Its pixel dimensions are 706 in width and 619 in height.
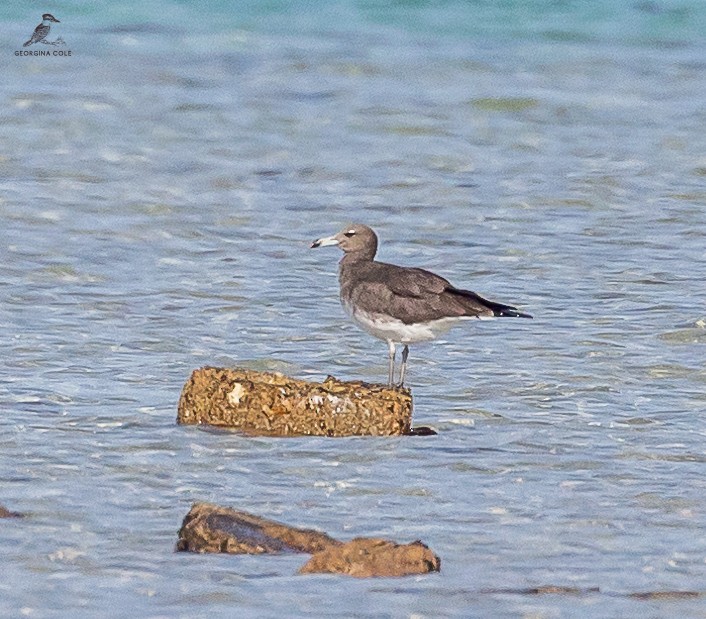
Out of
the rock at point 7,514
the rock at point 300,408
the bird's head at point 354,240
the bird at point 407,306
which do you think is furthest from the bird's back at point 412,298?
the rock at point 7,514

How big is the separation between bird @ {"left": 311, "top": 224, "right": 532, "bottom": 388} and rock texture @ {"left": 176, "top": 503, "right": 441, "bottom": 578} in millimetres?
2712

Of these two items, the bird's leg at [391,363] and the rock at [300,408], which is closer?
the rock at [300,408]

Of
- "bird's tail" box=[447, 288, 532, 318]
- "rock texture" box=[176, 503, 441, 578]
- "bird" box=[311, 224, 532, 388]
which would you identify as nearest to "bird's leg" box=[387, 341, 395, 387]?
"bird" box=[311, 224, 532, 388]

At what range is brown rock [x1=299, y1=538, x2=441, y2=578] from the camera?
23.8 ft

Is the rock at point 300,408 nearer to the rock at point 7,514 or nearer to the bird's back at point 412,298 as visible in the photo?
the bird's back at point 412,298

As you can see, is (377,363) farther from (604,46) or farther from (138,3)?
(138,3)

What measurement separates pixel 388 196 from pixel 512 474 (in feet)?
28.8

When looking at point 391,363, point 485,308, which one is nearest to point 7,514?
point 391,363

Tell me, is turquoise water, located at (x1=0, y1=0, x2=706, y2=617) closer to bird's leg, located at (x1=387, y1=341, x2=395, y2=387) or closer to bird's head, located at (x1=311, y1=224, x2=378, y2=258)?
bird's leg, located at (x1=387, y1=341, x2=395, y2=387)

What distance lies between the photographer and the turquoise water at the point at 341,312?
25.0 feet

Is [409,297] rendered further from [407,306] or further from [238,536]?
[238,536]

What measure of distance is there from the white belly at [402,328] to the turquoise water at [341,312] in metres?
0.39

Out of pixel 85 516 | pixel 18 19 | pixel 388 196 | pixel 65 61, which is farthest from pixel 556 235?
pixel 18 19

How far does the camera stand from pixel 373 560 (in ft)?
23.9
